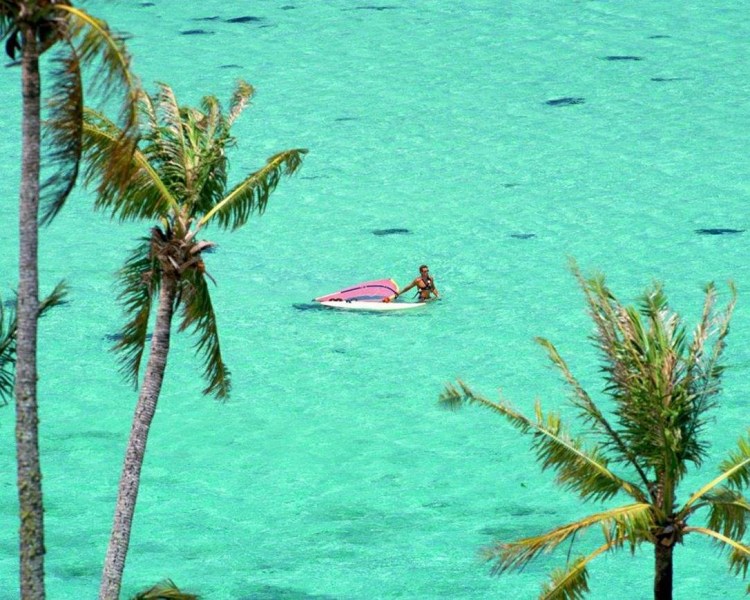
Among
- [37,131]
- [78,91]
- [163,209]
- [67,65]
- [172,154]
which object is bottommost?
[163,209]

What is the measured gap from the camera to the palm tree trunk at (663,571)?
1409 cm

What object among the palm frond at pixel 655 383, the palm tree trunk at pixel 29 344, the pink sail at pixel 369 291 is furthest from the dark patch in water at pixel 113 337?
the palm tree trunk at pixel 29 344

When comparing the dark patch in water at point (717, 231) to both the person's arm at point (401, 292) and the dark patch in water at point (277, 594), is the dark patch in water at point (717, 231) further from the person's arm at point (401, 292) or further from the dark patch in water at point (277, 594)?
the dark patch in water at point (277, 594)

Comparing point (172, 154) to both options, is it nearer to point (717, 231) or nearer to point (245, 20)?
point (717, 231)

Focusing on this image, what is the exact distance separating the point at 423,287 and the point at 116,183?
15195 millimetres

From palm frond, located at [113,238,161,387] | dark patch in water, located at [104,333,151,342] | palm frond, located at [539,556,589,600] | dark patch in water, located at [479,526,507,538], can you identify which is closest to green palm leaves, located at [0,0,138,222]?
palm frond, located at [113,238,161,387]

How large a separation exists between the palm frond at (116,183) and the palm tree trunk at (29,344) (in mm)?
1258

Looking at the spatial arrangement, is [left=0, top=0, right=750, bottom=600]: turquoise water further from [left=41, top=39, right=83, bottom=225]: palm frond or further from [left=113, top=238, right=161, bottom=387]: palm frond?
[left=41, top=39, right=83, bottom=225]: palm frond

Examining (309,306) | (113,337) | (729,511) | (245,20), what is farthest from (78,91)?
(245,20)

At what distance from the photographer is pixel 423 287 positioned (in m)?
28.8

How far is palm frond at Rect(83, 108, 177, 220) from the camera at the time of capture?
551 inches

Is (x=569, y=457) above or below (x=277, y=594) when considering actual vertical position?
above

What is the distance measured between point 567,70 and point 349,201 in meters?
8.93

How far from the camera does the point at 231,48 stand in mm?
41875
